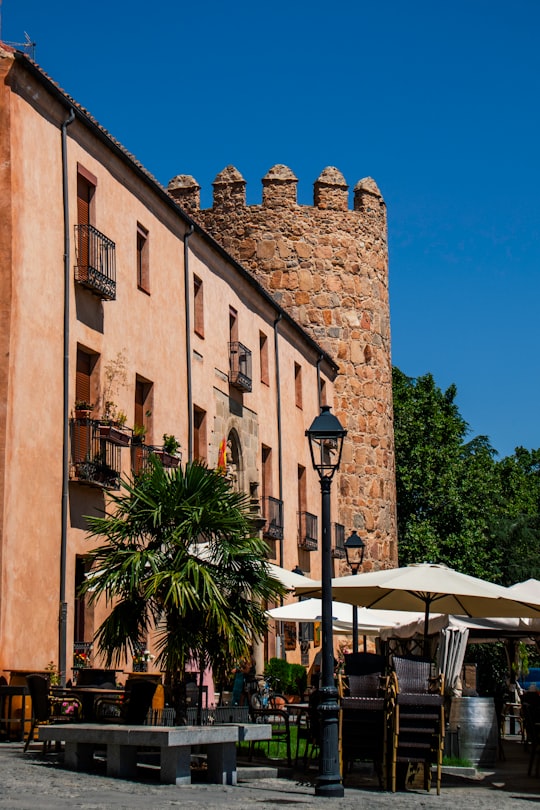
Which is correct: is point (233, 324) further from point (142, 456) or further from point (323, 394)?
point (323, 394)

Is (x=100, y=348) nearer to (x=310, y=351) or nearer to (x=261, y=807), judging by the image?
(x=261, y=807)

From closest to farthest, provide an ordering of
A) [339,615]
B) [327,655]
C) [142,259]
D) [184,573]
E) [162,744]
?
[162,744] → [327,655] → [184,573] → [339,615] → [142,259]

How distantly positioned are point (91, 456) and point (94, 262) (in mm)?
3017

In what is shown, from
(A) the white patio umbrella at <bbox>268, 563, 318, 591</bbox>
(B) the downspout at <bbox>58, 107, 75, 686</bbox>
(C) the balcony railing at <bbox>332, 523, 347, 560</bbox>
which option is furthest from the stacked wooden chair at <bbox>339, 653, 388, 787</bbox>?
(C) the balcony railing at <bbox>332, 523, 347, 560</bbox>

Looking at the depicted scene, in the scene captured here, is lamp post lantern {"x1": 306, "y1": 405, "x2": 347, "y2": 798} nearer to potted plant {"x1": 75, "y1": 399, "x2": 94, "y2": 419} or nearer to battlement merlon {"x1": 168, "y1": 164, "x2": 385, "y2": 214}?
potted plant {"x1": 75, "y1": 399, "x2": 94, "y2": 419}

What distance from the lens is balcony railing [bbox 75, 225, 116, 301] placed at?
63.4ft

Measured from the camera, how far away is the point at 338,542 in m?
35.0

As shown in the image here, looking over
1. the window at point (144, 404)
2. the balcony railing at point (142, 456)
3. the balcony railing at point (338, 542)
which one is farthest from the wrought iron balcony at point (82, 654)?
the balcony railing at point (338, 542)

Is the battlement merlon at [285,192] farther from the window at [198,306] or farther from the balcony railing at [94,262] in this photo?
the balcony railing at [94,262]

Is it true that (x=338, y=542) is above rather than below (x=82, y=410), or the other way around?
below

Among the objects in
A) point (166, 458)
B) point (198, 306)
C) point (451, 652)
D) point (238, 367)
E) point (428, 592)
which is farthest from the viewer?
point (238, 367)

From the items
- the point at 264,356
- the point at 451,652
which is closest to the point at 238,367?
the point at 264,356

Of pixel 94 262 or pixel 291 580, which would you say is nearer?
pixel 291 580

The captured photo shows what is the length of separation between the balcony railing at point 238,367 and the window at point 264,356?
241 centimetres
